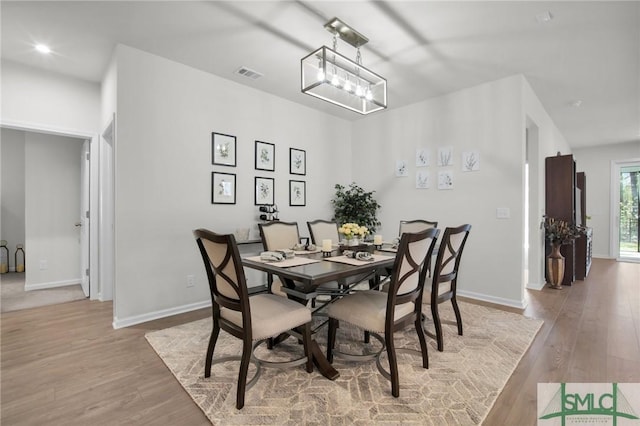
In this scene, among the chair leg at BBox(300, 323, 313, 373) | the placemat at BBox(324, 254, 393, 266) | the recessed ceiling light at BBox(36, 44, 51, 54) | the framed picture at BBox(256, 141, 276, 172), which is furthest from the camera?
the framed picture at BBox(256, 141, 276, 172)

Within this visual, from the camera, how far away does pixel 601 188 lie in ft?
23.7

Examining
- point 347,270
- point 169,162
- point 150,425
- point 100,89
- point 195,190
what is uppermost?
point 100,89

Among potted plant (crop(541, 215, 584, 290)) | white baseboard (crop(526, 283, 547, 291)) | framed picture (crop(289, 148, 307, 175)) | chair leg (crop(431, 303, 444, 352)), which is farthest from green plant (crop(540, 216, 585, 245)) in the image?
framed picture (crop(289, 148, 307, 175))

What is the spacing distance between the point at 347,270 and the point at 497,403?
1154 mm

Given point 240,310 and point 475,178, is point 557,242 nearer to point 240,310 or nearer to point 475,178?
point 475,178

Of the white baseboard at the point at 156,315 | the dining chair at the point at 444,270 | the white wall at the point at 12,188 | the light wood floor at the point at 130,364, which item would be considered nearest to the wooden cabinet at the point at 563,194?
the light wood floor at the point at 130,364

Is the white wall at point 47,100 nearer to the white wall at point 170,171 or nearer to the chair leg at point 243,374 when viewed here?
the white wall at point 170,171

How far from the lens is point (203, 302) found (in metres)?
3.52

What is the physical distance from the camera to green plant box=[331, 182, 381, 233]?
4.89 metres

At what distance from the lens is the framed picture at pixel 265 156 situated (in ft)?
13.2

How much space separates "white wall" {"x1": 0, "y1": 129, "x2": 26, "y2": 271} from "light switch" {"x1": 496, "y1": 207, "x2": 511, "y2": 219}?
7.81 meters

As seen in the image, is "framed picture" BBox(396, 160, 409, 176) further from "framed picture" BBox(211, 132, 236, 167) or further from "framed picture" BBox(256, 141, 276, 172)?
"framed picture" BBox(211, 132, 236, 167)

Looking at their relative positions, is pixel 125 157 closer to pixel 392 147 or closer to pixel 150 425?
pixel 150 425

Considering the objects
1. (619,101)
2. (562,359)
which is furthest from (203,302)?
(619,101)
